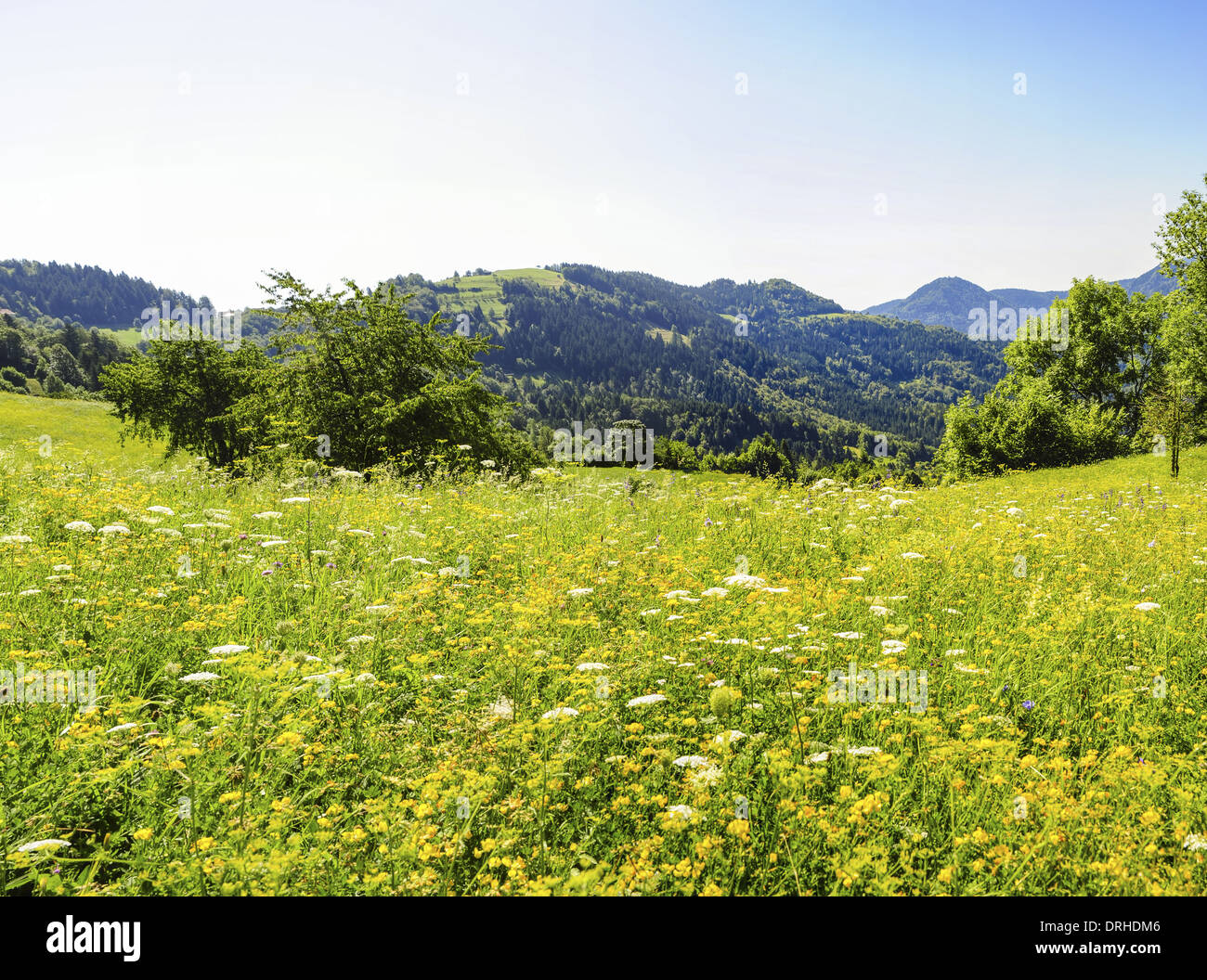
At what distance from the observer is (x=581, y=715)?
4191 mm

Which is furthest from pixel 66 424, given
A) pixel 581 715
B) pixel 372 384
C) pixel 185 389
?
pixel 581 715

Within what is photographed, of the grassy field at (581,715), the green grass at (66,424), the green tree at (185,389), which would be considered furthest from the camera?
the green grass at (66,424)

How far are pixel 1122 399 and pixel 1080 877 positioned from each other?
57.6m

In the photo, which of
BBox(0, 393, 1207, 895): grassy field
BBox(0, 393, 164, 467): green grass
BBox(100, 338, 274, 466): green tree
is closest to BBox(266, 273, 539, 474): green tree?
BBox(0, 393, 1207, 895): grassy field

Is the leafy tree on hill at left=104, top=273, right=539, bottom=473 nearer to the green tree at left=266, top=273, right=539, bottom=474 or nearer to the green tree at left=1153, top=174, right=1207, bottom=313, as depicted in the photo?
the green tree at left=266, top=273, right=539, bottom=474

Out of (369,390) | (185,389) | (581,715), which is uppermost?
(185,389)

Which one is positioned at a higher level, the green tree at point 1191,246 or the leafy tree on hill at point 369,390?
the green tree at point 1191,246

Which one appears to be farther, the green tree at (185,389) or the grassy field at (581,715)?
the green tree at (185,389)

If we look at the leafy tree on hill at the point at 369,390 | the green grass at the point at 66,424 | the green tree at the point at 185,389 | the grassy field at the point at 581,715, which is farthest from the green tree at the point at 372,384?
the green grass at the point at 66,424

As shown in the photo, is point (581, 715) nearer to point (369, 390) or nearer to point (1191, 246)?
point (369, 390)

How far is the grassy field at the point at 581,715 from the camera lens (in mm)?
3055

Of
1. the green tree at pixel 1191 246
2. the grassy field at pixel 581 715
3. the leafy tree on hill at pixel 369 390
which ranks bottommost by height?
the grassy field at pixel 581 715

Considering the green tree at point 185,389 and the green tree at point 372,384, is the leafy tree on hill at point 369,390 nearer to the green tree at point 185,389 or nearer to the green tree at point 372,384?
the green tree at point 372,384
